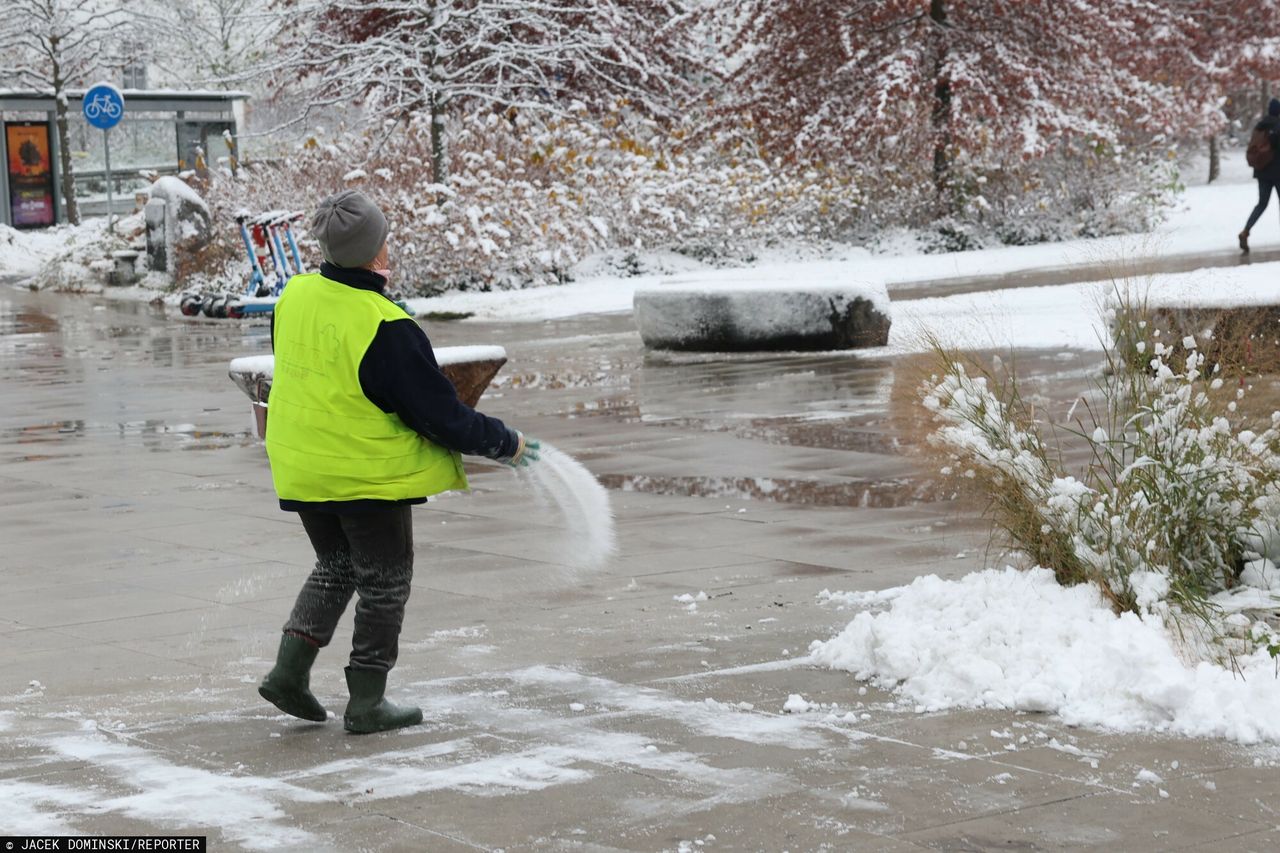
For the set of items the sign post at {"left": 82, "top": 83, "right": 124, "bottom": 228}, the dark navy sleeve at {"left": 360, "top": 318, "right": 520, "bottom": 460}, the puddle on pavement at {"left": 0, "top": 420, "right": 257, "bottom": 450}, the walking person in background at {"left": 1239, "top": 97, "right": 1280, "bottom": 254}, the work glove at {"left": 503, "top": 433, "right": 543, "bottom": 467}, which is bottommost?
the puddle on pavement at {"left": 0, "top": 420, "right": 257, "bottom": 450}

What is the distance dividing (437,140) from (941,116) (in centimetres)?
773

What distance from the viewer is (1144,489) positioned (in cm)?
584

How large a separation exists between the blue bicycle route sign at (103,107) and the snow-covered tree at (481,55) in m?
3.02

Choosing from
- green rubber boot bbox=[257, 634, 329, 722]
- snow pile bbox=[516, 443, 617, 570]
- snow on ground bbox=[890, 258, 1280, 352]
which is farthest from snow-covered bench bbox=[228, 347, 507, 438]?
green rubber boot bbox=[257, 634, 329, 722]

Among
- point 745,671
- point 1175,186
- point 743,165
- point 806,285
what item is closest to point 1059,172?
point 1175,186

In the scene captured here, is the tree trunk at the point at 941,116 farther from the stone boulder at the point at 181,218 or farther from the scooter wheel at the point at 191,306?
the scooter wheel at the point at 191,306

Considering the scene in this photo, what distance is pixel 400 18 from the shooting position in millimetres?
30500

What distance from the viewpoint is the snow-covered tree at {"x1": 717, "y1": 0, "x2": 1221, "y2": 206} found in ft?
87.5

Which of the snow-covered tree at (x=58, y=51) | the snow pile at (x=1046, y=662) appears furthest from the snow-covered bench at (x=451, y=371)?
the snow-covered tree at (x=58, y=51)

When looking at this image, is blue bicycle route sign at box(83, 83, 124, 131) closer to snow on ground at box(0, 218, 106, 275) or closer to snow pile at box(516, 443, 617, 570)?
snow on ground at box(0, 218, 106, 275)

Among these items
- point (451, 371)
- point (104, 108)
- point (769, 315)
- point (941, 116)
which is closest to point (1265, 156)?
point (941, 116)

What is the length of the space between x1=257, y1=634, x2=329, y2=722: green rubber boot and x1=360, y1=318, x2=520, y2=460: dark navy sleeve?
71 cm

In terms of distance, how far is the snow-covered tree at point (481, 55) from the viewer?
84.8ft

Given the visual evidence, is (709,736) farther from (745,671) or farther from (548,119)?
(548,119)
